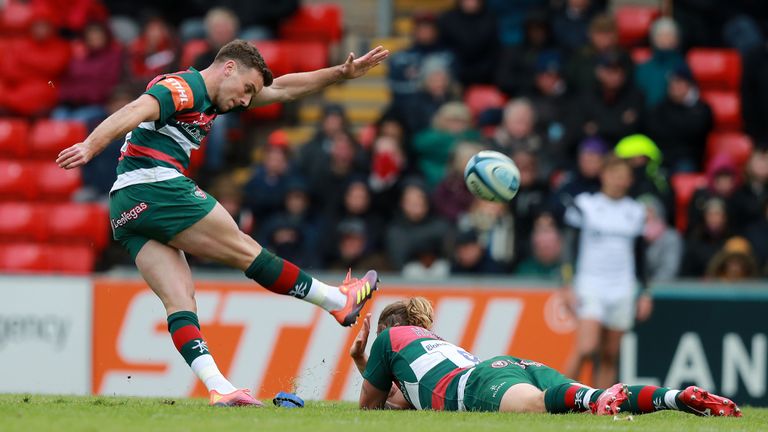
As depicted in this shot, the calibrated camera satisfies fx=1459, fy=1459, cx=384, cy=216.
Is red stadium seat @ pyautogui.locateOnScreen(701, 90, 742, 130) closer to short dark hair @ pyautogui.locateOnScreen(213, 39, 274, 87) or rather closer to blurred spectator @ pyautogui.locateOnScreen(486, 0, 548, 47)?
blurred spectator @ pyautogui.locateOnScreen(486, 0, 548, 47)

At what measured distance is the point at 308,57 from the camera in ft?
56.7

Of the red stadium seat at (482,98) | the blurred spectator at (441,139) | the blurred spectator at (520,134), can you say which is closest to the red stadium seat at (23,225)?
the blurred spectator at (441,139)

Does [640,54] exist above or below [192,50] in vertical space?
below

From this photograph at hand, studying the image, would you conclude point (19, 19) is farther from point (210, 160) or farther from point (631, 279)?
point (631, 279)

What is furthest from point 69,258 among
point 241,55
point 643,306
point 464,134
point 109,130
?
point 109,130

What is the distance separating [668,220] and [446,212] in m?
2.20

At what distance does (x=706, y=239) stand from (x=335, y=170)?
3921 millimetres

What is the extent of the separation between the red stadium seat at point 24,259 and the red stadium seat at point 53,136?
1503 millimetres

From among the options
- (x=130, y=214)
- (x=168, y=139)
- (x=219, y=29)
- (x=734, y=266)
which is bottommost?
(x=734, y=266)

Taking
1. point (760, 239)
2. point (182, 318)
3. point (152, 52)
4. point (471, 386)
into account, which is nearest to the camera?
point (471, 386)

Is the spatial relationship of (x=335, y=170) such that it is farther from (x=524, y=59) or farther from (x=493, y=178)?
(x=493, y=178)

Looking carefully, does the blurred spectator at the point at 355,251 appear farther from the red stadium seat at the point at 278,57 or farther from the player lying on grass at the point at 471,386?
the player lying on grass at the point at 471,386

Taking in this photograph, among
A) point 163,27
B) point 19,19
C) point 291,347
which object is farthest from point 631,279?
point 19,19

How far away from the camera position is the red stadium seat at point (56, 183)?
1673 centimetres
